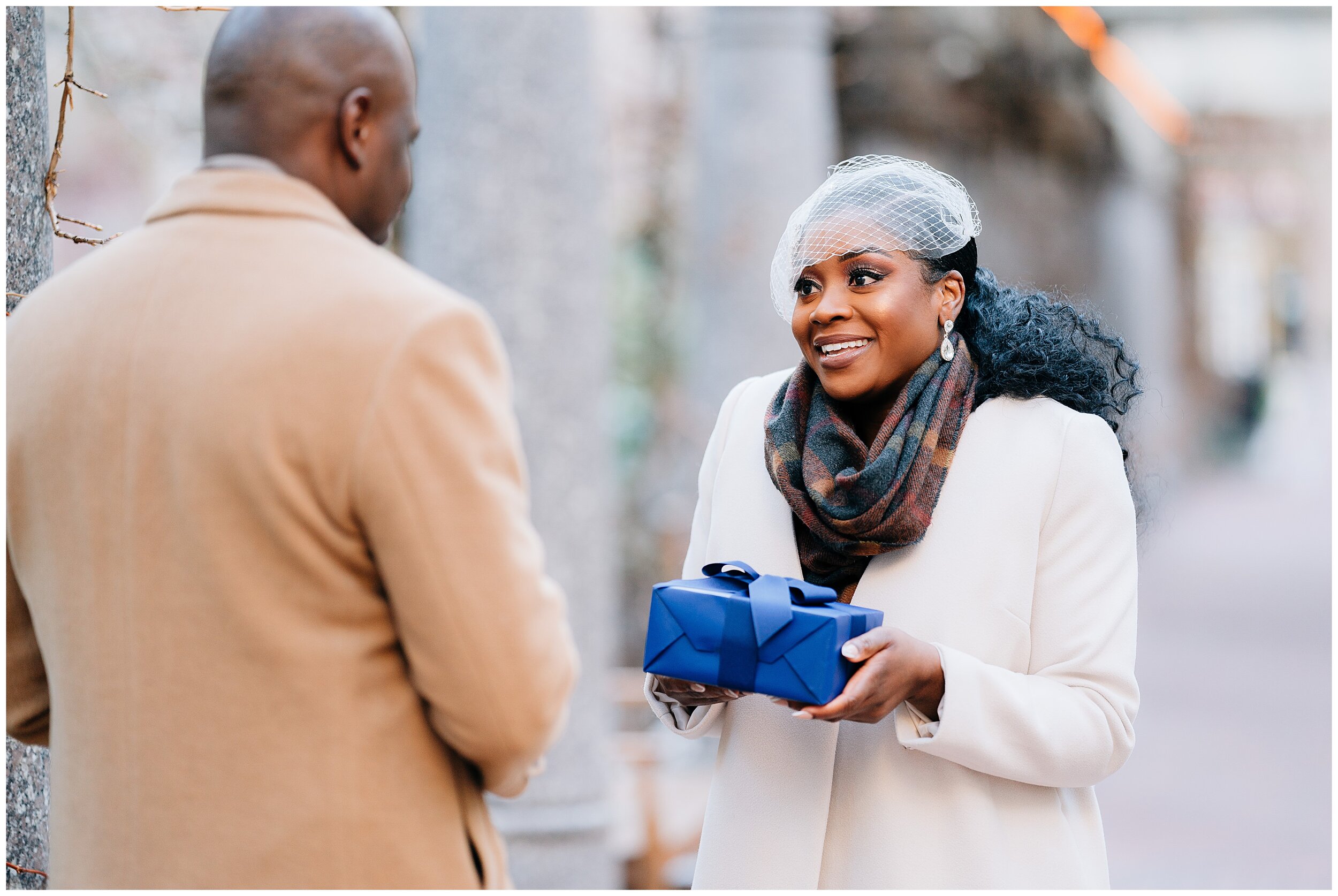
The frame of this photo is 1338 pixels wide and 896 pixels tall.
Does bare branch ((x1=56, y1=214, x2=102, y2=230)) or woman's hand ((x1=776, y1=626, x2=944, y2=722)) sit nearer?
woman's hand ((x1=776, y1=626, x2=944, y2=722))

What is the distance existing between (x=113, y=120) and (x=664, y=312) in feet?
12.9

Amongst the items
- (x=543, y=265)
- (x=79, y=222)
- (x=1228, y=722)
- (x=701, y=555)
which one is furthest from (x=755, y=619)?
(x=1228, y=722)

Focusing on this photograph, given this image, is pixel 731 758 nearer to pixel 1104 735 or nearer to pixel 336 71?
pixel 1104 735

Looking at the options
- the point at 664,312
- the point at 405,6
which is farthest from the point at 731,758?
the point at 664,312

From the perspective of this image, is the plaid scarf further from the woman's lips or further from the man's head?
the man's head

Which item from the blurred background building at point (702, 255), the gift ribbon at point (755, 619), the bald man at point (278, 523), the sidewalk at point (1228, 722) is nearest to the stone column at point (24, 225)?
the bald man at point (278, 523)

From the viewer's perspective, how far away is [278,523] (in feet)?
4.40

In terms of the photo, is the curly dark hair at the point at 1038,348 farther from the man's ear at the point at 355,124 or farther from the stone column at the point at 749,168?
the stone column at the point at 749,168

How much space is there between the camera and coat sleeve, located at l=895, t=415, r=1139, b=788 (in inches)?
72.5

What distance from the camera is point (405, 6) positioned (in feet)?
19.5

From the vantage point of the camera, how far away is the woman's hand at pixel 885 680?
173 centimetres

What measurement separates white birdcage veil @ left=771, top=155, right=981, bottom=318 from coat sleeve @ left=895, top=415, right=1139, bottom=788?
0.38 m

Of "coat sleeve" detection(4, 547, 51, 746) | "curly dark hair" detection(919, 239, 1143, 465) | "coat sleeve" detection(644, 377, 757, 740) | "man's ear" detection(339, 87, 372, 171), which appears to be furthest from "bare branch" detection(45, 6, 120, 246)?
"curly dark hair" detection(919, 239, 1143, 465)

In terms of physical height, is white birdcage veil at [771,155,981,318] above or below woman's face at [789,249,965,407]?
above
